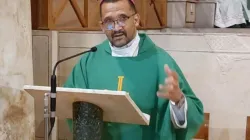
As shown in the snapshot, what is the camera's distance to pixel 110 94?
151 centimetres

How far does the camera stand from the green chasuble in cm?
196

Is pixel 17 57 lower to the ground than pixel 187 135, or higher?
higher

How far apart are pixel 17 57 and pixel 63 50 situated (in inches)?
34.6

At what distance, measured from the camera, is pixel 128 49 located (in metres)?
2.06

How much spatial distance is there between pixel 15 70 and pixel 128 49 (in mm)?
826

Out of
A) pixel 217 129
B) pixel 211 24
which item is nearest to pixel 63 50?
pixel 217 129

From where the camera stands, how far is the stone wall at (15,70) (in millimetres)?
2438

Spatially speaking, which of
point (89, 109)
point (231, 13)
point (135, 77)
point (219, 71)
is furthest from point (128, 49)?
point (231, 13)

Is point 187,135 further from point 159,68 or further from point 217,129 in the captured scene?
point 217,129

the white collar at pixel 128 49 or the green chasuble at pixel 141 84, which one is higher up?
the white collar at pixel 128 49

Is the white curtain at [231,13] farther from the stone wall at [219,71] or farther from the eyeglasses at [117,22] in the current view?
the eyeglasses at [117,22]

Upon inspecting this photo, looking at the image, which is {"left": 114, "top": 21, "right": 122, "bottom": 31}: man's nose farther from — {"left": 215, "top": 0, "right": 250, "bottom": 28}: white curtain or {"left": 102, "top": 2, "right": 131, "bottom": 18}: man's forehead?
{"left": 215, "top": 0, "right": 250, "bottom": 28}: white curtain

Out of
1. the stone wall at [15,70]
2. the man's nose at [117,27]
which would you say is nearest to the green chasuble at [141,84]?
the man's nose at [117,27]

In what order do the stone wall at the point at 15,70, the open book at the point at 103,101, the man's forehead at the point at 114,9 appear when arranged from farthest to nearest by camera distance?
the stone wall at the point at 15,70 → the man's forehead at the point at 114,9 → the open book at the point at 103,101
